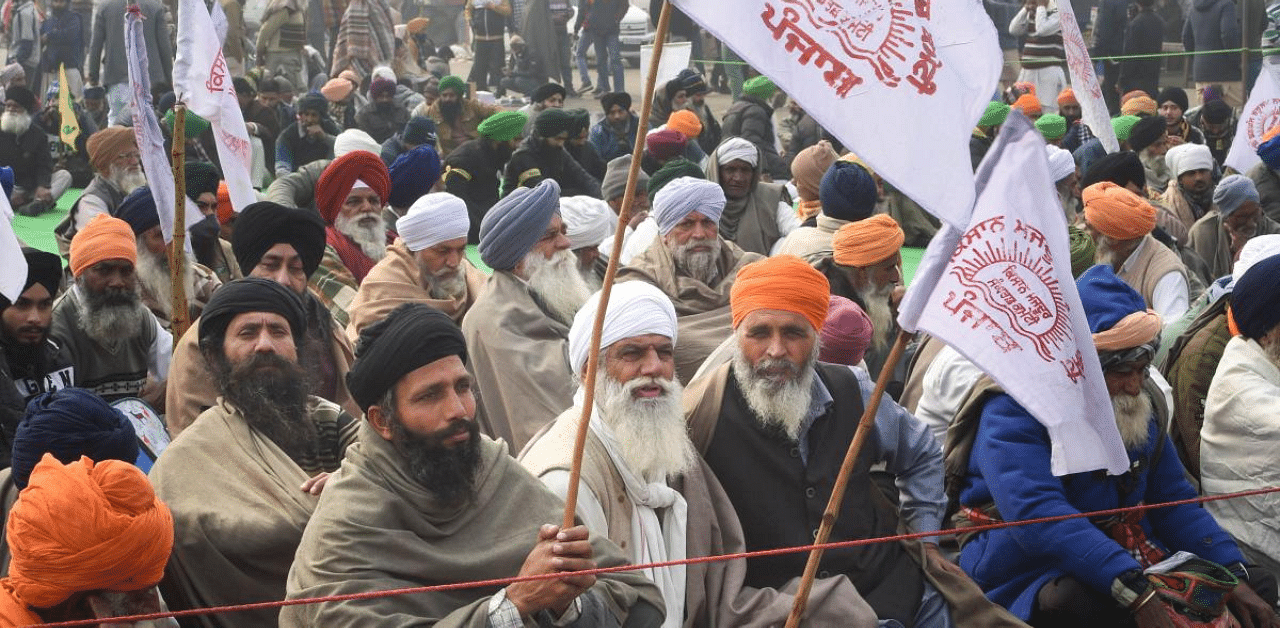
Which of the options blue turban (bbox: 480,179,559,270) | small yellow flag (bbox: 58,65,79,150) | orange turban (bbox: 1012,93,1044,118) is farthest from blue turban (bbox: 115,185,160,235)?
orange turban (bbox: 1012,93,1044,118)

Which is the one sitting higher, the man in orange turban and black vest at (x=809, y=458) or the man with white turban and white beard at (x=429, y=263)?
the man in orange turban and black vest at (x=809, y=458)

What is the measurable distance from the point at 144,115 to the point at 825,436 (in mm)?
2982

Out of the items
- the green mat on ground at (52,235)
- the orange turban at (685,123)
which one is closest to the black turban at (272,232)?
the green mat on ground at (52,235)

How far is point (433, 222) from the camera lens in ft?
21.5

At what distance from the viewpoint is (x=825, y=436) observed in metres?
4.36

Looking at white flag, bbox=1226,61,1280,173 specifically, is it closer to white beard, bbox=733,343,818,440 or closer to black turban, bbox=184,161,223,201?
black turban, bbox=184,161,223,201

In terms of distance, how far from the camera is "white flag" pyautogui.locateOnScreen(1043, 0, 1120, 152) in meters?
8.55

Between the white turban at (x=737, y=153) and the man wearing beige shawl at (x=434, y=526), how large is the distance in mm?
5891

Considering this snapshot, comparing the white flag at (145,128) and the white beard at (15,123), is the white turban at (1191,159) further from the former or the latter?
the white beard at (15,123)

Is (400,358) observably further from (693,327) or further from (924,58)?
(693,327)

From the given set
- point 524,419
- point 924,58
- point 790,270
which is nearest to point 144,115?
point 524,419

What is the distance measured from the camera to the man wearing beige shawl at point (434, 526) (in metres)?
3.24

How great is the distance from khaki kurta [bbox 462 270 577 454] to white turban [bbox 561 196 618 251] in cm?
104

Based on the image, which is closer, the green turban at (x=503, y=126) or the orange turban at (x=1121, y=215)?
the orange turban at (x=1121, y=215)
